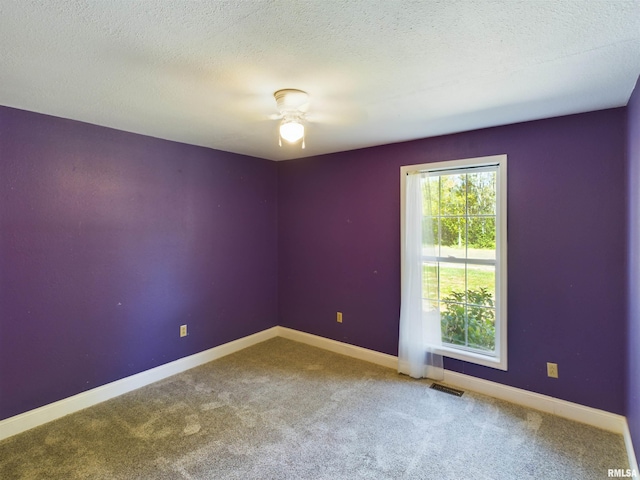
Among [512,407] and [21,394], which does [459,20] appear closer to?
[512,407]

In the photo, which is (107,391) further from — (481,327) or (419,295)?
(481,327)

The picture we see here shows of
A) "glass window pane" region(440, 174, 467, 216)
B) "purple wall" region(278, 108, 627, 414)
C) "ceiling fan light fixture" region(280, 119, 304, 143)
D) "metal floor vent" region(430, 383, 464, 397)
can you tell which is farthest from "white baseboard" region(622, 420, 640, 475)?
"ceiling fan light fixture" region(280, 119, 304, 143)

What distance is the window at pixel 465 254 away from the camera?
9.34 ft

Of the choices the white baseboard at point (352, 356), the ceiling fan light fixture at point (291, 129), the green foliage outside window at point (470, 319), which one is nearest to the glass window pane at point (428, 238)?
the green foliage outside window at point (470, 319)

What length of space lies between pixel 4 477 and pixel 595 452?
356 cm

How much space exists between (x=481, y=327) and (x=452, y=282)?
1.51 feet

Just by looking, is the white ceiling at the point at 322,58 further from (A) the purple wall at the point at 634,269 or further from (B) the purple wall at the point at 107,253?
(B) the purple wall at the point at 107,253

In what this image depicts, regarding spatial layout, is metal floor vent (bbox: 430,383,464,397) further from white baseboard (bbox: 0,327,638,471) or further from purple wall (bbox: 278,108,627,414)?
purple wall (bbox: 278,108,627,414)

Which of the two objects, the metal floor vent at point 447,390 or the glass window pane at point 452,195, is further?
the glass window pane at point 452,195

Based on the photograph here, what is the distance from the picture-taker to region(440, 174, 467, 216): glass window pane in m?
3.11

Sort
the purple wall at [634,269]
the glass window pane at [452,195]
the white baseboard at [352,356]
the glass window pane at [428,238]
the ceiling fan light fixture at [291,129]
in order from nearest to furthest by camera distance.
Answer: the purple wall at [634,269], the ceiling fan light fixture at [291,129], the white baseboard at [352,356], the glass window pane at [452,195], the glass window pane at [428,238]

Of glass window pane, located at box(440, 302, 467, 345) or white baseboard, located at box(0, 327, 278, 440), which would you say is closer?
white baseboard, located at box(0, 327, 278, 440)

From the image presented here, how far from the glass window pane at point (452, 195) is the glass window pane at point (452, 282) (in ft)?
1.64

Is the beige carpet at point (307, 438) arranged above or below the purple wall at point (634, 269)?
below
